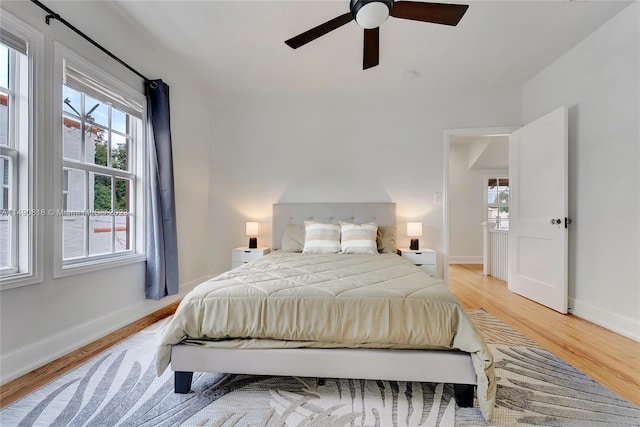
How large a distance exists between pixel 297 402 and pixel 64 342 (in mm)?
1736

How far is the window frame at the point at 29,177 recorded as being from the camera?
1740 millimetres

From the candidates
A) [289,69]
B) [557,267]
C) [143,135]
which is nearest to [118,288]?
[143,135]

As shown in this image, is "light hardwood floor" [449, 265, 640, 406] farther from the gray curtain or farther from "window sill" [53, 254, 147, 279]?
"window sill" [53, 254, 147, 279]

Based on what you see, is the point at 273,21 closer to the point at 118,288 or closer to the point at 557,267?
the point at 118,288

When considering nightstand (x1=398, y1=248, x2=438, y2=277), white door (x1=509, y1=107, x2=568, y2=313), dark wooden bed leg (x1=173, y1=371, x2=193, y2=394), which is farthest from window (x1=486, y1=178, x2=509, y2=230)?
dark wooden bed leg (x1=173, y1=371, x2=193, y2=394)

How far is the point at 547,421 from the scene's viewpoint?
132cm

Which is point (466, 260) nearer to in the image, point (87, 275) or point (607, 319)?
point (607, 319)

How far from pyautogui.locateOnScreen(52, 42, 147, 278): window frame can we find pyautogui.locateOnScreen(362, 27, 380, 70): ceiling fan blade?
2.10m

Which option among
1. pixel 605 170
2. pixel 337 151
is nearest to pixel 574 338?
pixel 605 170

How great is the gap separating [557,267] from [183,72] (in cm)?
460

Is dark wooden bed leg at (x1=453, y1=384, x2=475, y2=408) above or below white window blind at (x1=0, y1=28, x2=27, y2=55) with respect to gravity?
below

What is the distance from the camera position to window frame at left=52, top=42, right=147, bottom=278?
6.30 ft

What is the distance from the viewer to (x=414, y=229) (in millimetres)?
3506

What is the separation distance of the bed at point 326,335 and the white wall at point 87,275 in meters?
1.02
